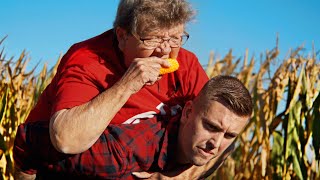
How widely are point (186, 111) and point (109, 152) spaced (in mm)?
338

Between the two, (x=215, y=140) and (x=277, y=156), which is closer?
(x=215, y=140)

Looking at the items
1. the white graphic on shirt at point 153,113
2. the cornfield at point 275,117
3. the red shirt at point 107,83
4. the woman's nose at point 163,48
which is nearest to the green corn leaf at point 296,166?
the cornfield at point 275,117

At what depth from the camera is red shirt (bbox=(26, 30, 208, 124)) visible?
A: 243cm

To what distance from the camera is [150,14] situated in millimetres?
2490

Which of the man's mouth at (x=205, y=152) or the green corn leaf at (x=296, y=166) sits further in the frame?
the green corn leaf at (x=296, y=166)

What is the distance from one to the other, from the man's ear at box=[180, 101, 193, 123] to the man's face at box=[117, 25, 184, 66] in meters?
0.19

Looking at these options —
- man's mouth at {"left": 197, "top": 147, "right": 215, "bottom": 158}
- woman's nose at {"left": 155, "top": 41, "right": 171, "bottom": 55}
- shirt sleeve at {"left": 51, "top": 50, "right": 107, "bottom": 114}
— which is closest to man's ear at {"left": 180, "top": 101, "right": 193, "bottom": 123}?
man's mouth at {"left": 197, "top": 147, "right": 215, "bottom": 158}

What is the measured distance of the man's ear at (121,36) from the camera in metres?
2.53

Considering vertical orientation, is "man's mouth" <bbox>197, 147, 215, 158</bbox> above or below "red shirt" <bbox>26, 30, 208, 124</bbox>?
below

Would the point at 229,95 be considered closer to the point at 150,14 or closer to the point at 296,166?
the point at 150,14

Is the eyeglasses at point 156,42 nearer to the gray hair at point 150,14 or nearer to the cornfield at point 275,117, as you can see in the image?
the gray hair at point 150,14

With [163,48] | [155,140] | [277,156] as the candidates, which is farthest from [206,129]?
[277,156]

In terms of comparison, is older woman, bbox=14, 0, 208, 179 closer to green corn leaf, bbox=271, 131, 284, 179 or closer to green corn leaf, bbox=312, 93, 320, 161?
green corn leaf, bbox=312, 93, 320, 161

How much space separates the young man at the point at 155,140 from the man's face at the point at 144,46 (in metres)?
0.22
